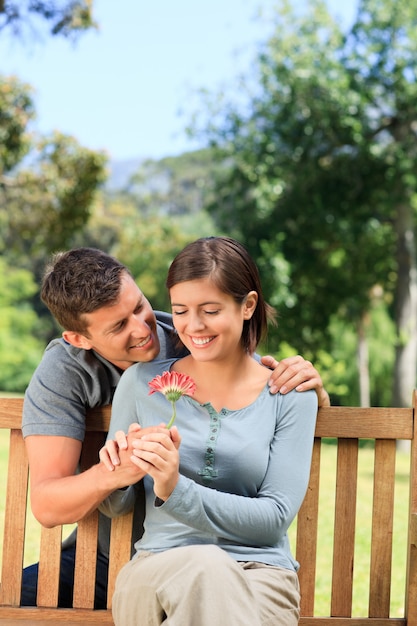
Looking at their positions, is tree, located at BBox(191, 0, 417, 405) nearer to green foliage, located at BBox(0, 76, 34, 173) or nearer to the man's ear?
green foliage, located at BBox(0, 76, 34, 173)

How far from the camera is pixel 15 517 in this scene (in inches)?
108

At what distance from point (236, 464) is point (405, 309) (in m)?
14.7

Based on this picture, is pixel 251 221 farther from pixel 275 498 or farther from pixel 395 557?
pixel 275 498

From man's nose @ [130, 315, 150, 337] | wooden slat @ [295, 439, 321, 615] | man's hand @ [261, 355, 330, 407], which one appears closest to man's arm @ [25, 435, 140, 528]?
man's nose @ [130, 315, 150, 337]

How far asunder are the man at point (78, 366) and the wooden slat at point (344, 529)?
305mm

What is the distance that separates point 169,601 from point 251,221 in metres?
14.1

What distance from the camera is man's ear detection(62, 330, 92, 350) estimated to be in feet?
8.29

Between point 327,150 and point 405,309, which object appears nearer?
point 327,150

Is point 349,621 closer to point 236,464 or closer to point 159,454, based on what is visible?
point 236,464

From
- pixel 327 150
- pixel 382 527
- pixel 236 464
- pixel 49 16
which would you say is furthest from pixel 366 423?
pixel 327 150

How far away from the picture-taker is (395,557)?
642cm

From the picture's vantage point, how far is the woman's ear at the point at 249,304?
2.44m

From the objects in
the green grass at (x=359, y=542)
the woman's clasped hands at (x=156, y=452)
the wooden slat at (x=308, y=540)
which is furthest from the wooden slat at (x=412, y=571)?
the green grass at (x=359, y=542)

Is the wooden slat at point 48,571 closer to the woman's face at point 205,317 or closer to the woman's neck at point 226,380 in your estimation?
the woman's neck at point 226,380
